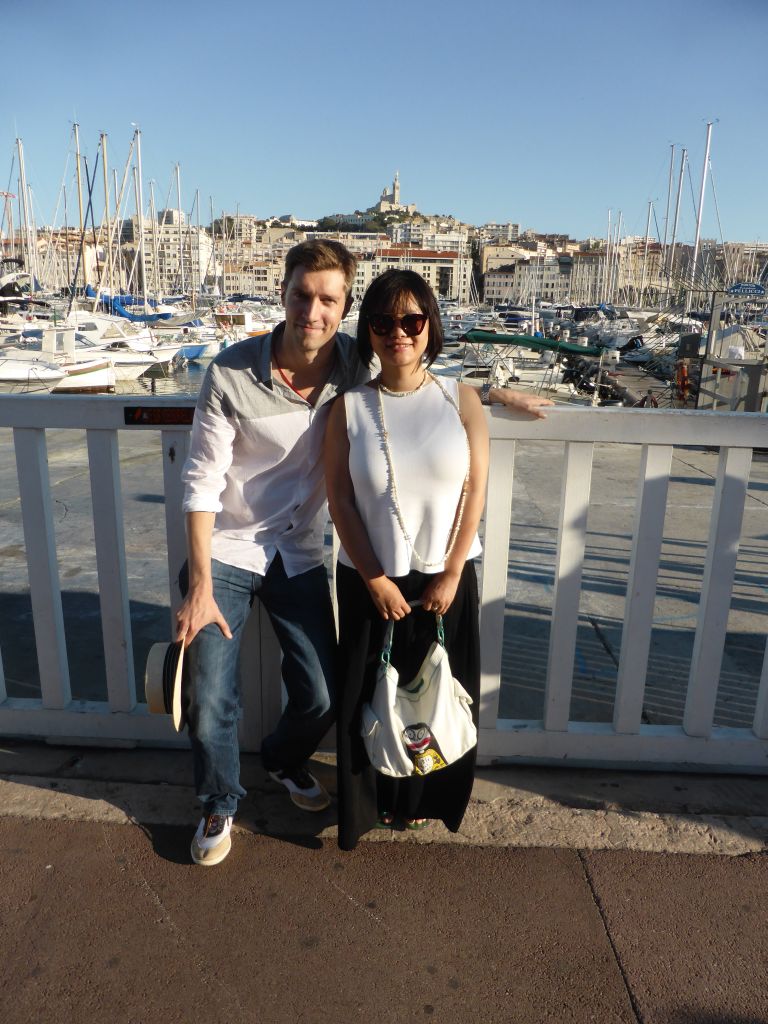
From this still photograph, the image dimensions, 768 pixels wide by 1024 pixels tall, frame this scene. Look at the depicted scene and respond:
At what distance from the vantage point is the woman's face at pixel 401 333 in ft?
6.48

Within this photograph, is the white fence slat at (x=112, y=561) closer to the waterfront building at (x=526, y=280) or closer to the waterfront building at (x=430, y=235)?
the waterfront building at (x=526, y=280)

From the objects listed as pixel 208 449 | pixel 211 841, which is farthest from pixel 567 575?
pixel 211 841

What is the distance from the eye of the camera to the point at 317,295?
2137mm

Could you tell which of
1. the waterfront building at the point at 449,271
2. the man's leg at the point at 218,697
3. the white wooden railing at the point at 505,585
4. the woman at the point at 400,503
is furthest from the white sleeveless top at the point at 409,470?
the waterfront building at the point at 449,271

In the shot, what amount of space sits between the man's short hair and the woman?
0.57 ft

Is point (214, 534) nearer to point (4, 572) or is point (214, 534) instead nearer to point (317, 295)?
point (317, 295)

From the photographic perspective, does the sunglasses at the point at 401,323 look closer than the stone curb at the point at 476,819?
Yes

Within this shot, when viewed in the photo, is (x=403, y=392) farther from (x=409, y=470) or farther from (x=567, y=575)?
(x=567, y=575)

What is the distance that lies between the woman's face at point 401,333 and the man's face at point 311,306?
0.17m

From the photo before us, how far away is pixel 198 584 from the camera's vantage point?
2160 millimetres

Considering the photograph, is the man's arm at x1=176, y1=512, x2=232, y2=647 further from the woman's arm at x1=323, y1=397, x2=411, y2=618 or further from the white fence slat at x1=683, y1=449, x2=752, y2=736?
the white fence slat at x1=683, y1=449, x2=752, y2=736

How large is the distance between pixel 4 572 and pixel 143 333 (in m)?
29.5

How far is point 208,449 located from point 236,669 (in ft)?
2.12

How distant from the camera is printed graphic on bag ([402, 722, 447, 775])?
2.06m
